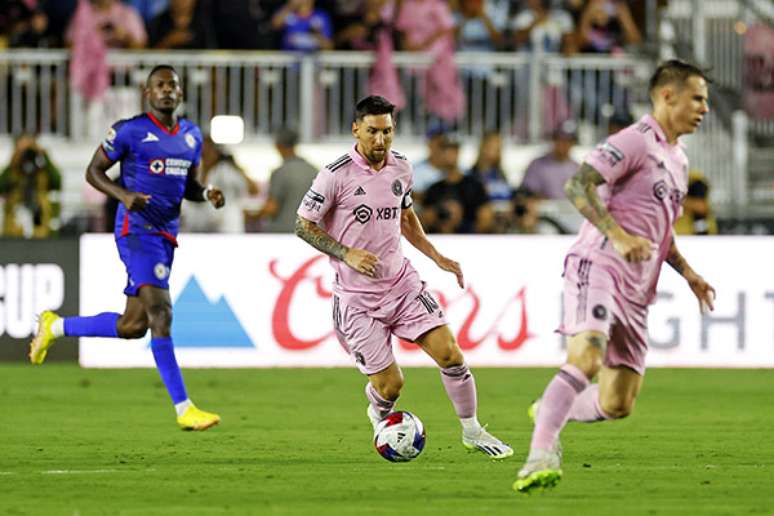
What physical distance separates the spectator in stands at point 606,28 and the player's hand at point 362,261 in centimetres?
1344

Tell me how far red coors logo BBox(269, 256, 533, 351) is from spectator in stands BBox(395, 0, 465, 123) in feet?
15.4

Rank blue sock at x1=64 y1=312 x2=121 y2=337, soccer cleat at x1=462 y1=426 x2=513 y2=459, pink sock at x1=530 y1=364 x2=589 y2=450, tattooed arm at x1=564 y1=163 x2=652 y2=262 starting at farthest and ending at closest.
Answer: blue sock at x1=64 y1=312 x2=121 y2=337, soccer cleat at x1=462 y1=426 x2=513 y2=459, tattooed arm at x1=564 y1=163 x2=652 y2=262, pink sock at x1=530 y1=364 x2=589 y2=450

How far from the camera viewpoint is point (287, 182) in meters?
19.1

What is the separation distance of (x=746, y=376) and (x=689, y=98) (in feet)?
27.9

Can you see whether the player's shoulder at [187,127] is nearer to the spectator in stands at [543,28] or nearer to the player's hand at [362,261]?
the player's hand at [362,261]

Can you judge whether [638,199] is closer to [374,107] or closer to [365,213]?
[374,107]

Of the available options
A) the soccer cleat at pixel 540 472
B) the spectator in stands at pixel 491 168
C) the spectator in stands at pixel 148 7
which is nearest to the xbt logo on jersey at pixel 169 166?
the soccer cleat at pixel 540 472

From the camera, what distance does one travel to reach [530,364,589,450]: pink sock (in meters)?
8.69

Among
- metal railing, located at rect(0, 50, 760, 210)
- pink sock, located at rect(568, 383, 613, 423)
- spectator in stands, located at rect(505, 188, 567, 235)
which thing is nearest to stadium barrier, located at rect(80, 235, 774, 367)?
spectator in stands, located at rect(505, 188, 567, 235)

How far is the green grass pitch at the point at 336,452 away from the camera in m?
9.02

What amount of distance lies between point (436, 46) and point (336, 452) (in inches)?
460

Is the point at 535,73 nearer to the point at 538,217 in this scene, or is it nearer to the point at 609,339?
the point at 538,217

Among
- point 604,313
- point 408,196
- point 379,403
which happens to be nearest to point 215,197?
point 408,196

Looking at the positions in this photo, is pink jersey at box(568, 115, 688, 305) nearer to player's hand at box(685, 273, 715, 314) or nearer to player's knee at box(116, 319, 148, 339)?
player's hand at box(685, 273, 715, 314)
